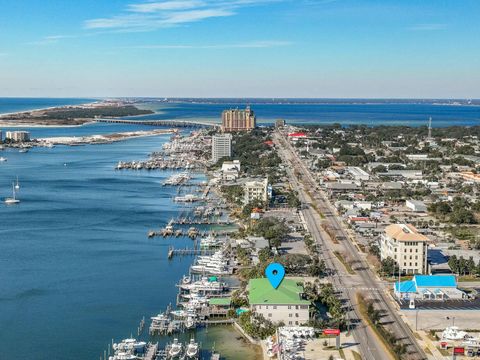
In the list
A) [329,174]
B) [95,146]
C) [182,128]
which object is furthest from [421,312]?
[182,128]

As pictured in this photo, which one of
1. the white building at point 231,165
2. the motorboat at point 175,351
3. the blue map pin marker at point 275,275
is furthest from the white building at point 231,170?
the motorboat at point 175,351

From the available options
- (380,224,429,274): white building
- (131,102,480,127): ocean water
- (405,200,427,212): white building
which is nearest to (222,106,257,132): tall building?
(131,102,480,127): ocean water

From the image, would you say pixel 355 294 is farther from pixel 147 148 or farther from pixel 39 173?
pixel 147 148

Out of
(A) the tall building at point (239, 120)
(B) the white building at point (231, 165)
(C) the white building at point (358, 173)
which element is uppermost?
(A) the tall building at point (239, 120)

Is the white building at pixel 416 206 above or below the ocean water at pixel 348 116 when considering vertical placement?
below

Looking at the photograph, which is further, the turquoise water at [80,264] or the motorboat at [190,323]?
the motorboat at [190,323]

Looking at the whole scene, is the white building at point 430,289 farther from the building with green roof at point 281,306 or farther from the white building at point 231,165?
the white building at point 231,165

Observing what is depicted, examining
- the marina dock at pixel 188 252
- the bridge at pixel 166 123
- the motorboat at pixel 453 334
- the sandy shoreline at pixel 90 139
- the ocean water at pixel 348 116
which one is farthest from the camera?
the ocean water at pixel 348 116
